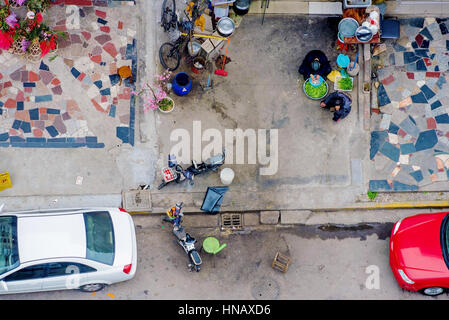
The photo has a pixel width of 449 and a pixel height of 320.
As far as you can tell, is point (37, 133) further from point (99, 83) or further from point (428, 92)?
point (428, 92)

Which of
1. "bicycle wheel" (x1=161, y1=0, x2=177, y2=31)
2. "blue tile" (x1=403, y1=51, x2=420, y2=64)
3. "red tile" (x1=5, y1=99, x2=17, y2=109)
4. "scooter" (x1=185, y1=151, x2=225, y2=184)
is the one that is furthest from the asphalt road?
"bicycle wheel" (x1=161, y1=0, x2=177, y2=31)

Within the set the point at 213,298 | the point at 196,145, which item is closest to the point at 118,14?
the point at 196,145

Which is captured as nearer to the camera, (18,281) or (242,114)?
(18,281)

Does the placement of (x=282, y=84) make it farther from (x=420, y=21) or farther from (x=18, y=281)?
(x=18, y=281)

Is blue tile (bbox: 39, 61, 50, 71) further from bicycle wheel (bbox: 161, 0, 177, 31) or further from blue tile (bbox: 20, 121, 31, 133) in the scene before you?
bicycle wheel (bbox: 161, 0, 177, 31)

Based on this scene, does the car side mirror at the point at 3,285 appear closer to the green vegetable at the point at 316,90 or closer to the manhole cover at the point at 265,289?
the manhole cover at the point at 265,289
